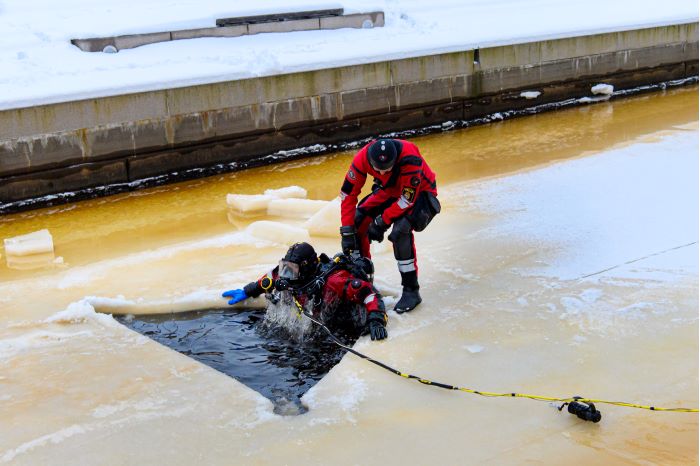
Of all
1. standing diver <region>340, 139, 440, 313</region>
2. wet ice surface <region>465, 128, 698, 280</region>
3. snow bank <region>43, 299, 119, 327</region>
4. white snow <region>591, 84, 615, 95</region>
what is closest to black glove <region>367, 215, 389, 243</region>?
standing diver <region>340, 139, 440, 313</region>

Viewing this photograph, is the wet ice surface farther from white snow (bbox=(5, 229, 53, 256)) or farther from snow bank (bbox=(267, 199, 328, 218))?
white snow (bbox=(5, 229, 53, 256))

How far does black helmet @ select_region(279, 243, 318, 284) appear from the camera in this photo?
5.87m

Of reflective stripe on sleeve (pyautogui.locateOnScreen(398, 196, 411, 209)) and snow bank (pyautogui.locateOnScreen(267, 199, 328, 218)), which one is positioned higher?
reflective stripe on sleeve (pyautogui.locateOnScreen(398, 196, 411, 209))

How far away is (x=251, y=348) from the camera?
5766 millimetres

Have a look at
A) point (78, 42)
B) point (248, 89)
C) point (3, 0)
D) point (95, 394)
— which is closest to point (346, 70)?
point (248, 89)

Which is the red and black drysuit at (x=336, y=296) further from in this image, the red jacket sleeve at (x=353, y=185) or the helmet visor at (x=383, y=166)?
the helmet visor at (x=383, y=166)

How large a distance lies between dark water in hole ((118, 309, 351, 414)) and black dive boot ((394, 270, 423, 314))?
56cm

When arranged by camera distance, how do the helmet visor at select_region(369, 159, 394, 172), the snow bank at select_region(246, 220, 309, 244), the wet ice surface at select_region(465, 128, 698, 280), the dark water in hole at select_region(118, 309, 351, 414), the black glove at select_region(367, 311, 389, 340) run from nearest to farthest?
the dark water in hole at select_region(118, 309, 351, 414), the black glove at select_region(367, 311, 389, 340), the helmet visor at select_region(369, 159, 394, 172), the wet ice surface at select_region(465, 128, 698, 280), the snow bank at select_region(246, 220, 309, 244)

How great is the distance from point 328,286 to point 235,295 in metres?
0.88

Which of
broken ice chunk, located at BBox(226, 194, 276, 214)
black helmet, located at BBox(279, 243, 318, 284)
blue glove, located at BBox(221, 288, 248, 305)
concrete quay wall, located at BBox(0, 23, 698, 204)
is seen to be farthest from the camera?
concrete quay wall, located at BBox(0, 23, 698, 204)

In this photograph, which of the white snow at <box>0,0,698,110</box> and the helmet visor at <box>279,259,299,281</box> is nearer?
the helmet visor at <box>279,259,299,281</box>

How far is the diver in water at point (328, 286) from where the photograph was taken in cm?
583

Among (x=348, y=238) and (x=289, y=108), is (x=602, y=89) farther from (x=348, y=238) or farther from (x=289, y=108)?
(x=348, y=238)

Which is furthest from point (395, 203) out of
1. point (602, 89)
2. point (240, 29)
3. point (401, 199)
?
point (602, 89)
